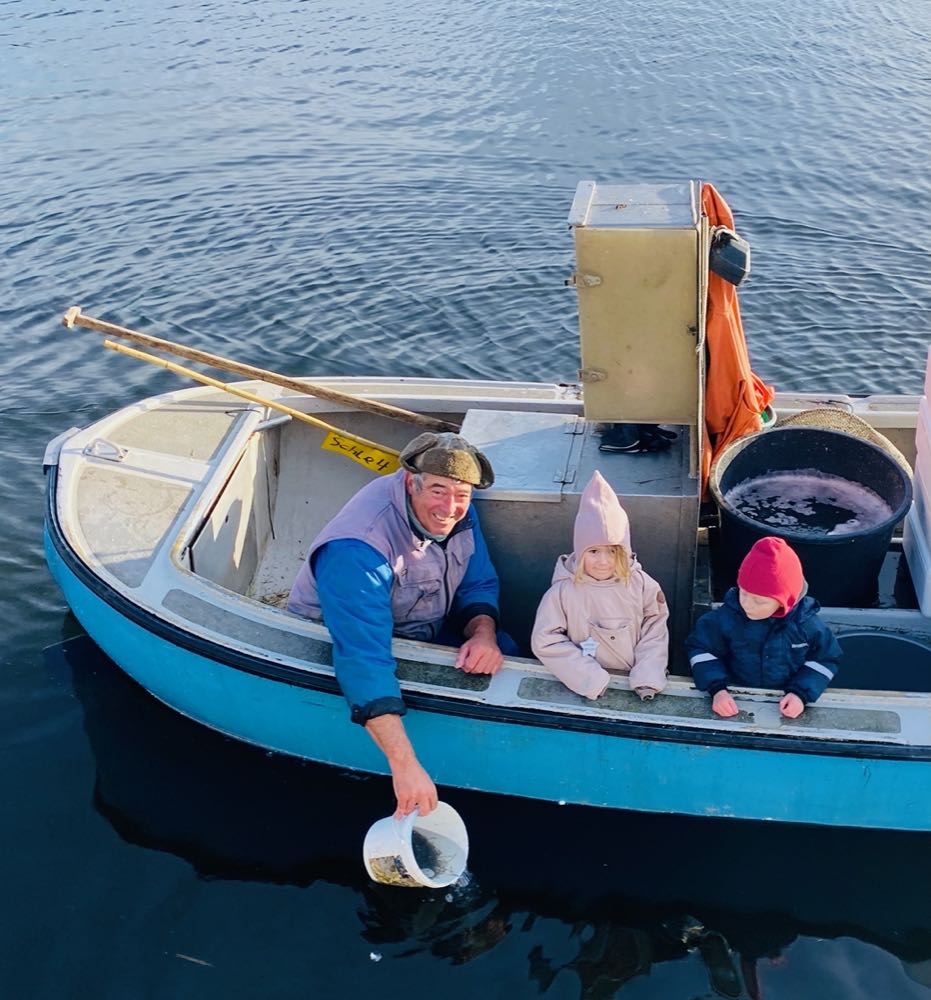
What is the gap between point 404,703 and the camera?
4082 mm

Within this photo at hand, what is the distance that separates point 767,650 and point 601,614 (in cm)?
60

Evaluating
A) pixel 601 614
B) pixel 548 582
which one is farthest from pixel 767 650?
pixel 548 582

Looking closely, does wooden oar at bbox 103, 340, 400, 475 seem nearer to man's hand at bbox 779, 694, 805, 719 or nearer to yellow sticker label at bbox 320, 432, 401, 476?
yellow sticker label at bbox 320, 432, 401, 476

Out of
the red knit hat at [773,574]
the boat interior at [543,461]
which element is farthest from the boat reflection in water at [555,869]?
the red knit hat at [773,574]

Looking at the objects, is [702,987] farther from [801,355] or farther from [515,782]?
[801,355]

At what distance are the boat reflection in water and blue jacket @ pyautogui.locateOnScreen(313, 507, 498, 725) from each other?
842 millimetres

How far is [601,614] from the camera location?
411cm

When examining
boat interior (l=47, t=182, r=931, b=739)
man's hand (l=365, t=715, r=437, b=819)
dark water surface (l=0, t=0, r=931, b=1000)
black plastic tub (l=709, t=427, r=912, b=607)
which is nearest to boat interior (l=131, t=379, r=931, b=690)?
boat interior (l=47, t=182, r=931, b=739)

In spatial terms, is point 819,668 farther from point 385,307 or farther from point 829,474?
point 385,307

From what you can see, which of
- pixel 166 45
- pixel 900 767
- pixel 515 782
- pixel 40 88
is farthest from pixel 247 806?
pixel 166 45

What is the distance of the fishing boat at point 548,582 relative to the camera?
398cm

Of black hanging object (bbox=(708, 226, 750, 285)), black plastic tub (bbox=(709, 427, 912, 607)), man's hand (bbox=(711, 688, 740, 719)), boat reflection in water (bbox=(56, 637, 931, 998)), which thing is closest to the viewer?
man's hand (bbox=(711, 688, 740, 719))

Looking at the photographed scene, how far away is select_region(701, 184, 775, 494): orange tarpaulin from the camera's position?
465cm

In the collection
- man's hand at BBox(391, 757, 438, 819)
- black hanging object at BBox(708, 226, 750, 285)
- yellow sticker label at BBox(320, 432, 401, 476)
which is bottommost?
man's hand at BBox(391, 757, 438, 819)
